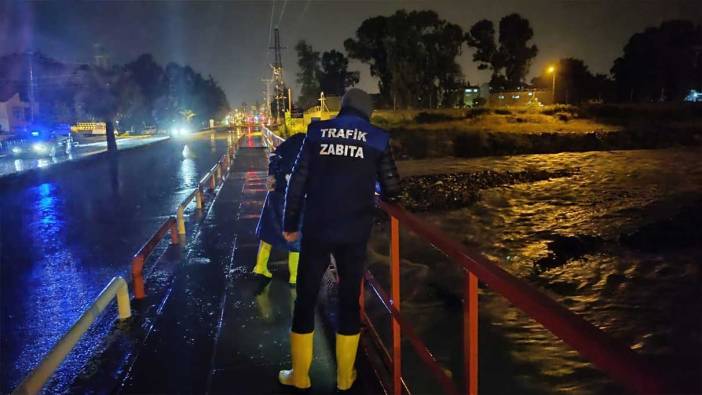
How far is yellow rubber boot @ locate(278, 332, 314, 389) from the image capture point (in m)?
3.43

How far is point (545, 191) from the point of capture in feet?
56.1

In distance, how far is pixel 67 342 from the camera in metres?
3.63

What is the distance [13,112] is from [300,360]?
183ft

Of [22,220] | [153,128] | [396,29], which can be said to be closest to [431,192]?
[22,220]

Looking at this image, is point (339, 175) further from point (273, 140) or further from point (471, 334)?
point (273, 140)

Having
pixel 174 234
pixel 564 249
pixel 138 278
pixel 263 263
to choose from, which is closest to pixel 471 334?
pixel 263 263

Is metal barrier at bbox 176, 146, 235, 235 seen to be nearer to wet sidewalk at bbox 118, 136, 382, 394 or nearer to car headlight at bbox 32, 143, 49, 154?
wet sidewalk at bbox 118, 136, 382, 394

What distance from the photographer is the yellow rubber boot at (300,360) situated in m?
3.43

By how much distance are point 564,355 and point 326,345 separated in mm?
2576

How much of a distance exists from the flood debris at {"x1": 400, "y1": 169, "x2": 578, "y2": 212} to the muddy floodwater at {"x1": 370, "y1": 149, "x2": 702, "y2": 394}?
0.12 metres

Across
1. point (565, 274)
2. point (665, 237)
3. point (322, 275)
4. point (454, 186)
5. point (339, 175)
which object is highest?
point (339, 175)

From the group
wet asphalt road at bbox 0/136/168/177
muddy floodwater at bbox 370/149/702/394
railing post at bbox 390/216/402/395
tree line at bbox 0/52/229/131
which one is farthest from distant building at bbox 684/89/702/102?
railing post at bbox 390/216/402/395

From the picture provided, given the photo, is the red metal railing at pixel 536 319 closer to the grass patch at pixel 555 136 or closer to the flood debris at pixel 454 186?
the flood debris at pixel 454 186

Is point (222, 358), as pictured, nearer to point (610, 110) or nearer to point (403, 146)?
point (403, 146)
